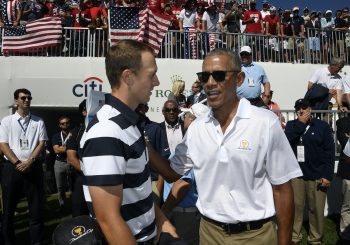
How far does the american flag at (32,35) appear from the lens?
44.1 ft

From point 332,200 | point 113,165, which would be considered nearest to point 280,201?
point 113,165

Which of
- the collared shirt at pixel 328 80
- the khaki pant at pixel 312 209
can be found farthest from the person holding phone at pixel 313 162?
the collared shirt at pixel 328 80

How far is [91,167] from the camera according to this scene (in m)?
2.07

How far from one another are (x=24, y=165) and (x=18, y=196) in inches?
19.1

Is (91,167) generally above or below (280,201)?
above

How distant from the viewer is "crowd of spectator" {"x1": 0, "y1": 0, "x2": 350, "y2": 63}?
14.2 metres

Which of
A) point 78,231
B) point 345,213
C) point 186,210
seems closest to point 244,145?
point 78,231

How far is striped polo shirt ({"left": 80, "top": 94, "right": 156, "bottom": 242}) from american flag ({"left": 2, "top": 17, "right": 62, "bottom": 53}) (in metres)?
12.0

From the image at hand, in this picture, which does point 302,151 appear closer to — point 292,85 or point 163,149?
point 163,149

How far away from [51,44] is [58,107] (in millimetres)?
1973

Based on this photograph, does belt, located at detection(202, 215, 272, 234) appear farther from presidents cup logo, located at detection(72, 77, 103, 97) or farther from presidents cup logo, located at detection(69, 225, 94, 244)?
presidents cup logo, located at detection(72, 77, 103, 97)

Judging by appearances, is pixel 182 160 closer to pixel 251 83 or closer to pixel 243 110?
pixel 243 110

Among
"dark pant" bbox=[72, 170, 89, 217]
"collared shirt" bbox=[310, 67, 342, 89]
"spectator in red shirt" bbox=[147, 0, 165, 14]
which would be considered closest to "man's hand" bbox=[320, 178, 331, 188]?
"collared shirt" bbox=[310, 67, 342, 89]

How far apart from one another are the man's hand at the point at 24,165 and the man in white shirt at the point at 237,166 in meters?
3.90
